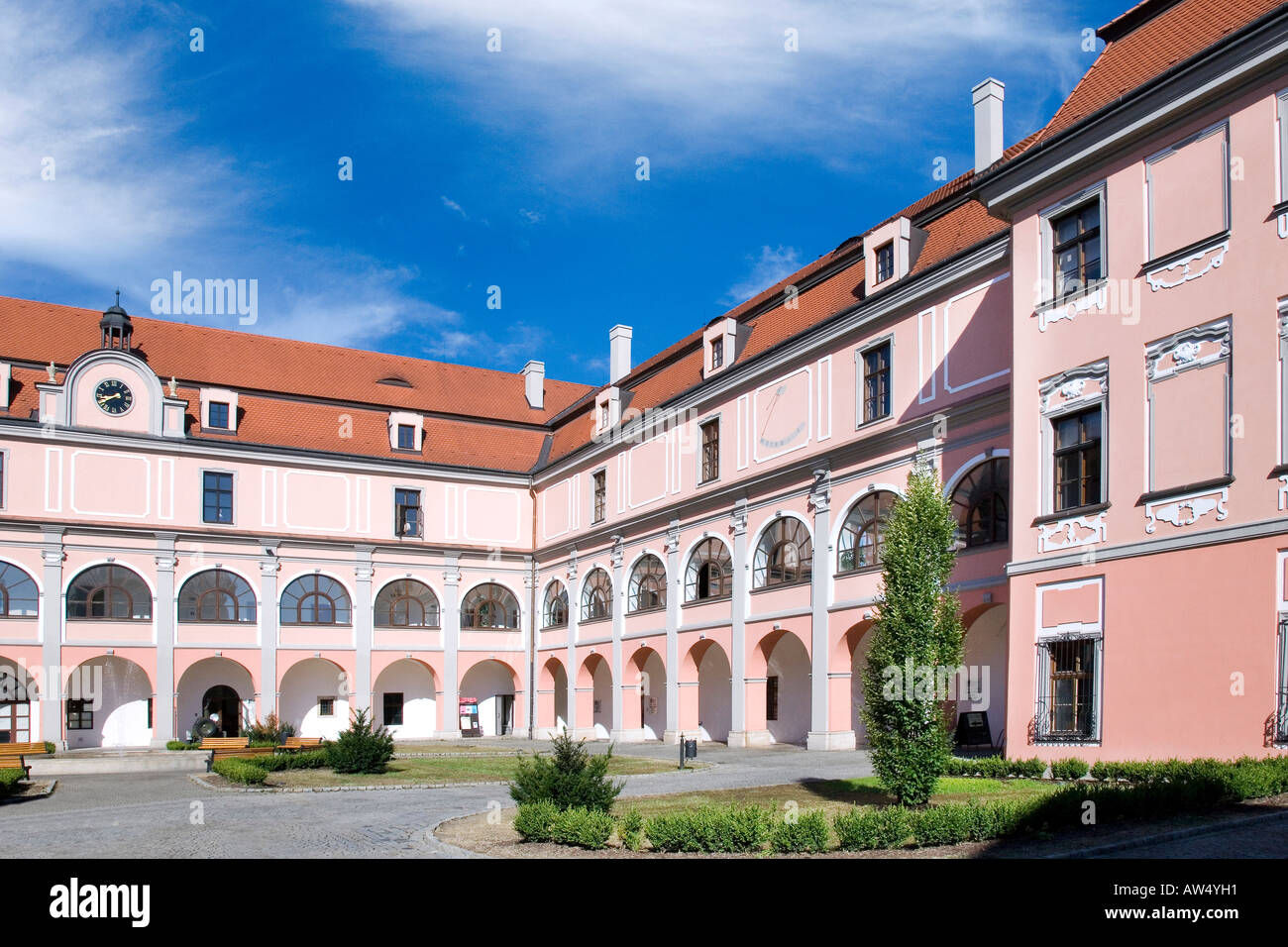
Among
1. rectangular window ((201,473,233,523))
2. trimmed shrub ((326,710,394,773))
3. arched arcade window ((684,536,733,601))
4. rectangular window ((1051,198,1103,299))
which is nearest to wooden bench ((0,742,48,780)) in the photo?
trimmed shrub ((326,710,394,773))

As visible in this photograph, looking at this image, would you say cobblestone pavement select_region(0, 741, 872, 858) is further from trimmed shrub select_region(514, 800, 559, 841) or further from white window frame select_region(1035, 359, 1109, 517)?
white window frame select_region(1035, 359, 1109, 517)

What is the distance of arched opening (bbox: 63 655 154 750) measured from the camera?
36.6 metres

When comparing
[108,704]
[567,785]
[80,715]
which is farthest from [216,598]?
[567,785]

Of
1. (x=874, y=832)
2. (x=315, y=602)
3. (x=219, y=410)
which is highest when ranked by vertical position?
(x=219, y=410)

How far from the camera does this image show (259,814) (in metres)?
15.5

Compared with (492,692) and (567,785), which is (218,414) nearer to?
(492,692)

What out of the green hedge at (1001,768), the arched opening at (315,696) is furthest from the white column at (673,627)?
the green hedge at (1001,768)

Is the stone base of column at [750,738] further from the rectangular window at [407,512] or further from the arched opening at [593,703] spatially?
the rectangular window at [407,512]

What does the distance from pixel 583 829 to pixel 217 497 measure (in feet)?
101

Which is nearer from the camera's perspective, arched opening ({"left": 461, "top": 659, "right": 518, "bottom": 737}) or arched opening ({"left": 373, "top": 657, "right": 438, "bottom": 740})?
arched opening ({"left": 373, "top": 657, "right": 438, "bottom": 740})

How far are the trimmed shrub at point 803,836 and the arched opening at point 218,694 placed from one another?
31.1 m

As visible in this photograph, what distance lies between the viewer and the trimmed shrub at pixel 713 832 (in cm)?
1083

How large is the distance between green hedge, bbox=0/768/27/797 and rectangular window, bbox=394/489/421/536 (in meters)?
20.5
